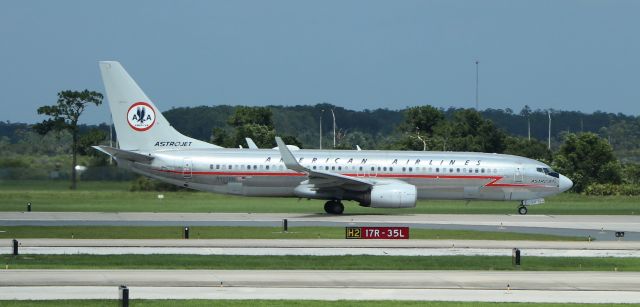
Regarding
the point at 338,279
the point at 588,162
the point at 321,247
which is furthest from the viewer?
the point at 588,162

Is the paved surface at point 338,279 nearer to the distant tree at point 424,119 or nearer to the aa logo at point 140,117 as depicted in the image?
the aa logo at point 140,117

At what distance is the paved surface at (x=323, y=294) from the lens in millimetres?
24953

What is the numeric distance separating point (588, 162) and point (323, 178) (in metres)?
40.0

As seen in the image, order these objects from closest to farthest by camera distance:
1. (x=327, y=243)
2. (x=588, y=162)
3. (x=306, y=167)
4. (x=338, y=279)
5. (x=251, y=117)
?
(x=338, y=279)
(x=327, y=243)
(x=306, y=167)
(x=588, y=162)
(x=251, y=117)

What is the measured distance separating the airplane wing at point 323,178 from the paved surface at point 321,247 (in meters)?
12.4

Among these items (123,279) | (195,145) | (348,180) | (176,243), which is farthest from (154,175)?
(123,279)

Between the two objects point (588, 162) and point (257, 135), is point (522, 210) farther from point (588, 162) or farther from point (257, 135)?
point (257, 135)

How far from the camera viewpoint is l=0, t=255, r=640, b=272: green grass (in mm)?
31172

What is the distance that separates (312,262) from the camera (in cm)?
Result: 3256

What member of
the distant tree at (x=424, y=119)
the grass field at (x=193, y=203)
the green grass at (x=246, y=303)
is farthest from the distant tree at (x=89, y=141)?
the green grass at (x=246, y=303)

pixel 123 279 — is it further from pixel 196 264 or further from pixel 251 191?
pixel 251 191

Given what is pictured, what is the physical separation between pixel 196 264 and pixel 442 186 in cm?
2587

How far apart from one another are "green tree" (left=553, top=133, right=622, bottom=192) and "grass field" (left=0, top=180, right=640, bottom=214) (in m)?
11.2

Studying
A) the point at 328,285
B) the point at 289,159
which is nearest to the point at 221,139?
the point at 289,159
